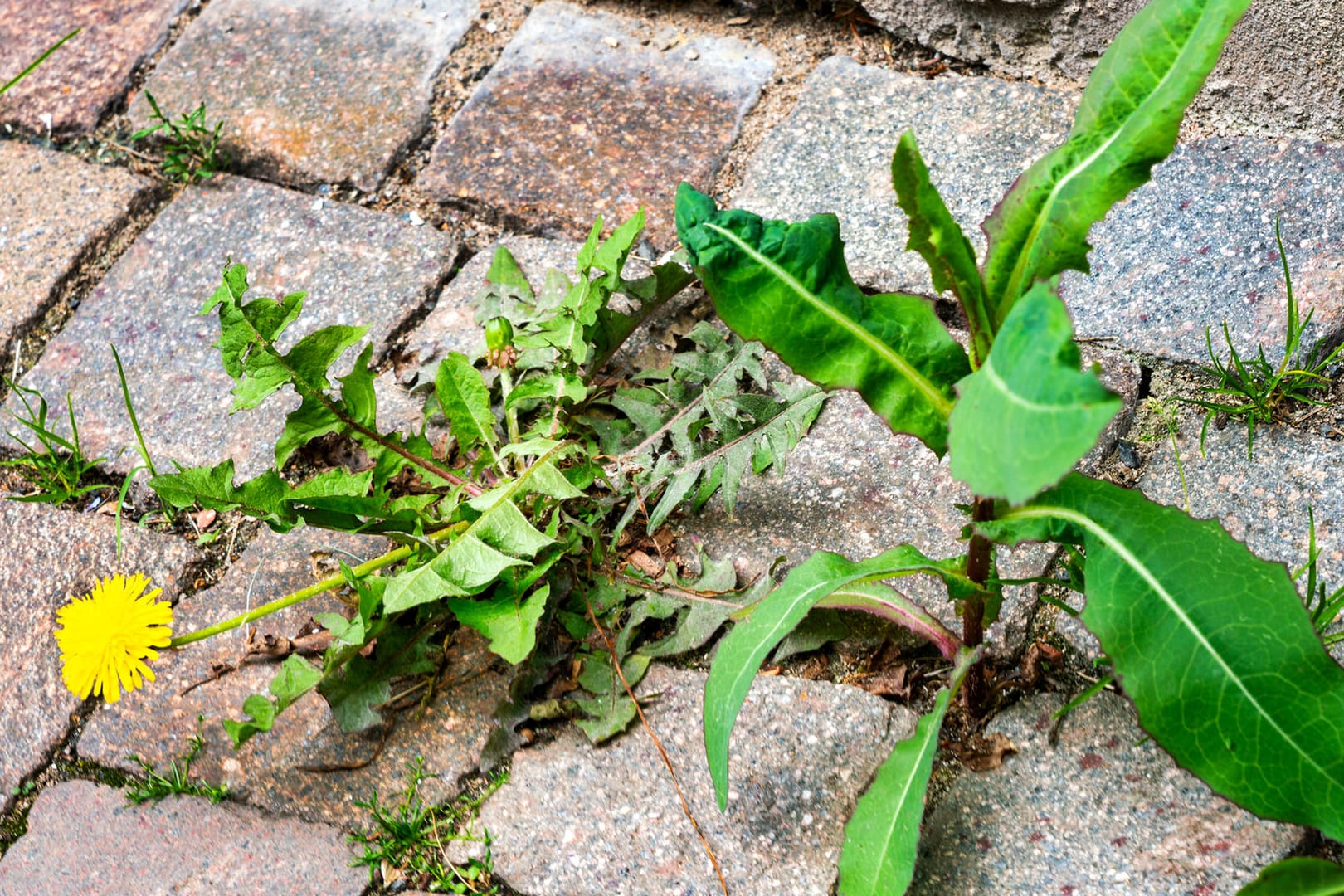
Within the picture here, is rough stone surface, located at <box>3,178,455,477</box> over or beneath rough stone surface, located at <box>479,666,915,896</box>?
over

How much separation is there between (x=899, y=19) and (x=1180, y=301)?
924 millimetres

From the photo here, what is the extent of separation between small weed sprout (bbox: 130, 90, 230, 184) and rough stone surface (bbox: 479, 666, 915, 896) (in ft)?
5.13

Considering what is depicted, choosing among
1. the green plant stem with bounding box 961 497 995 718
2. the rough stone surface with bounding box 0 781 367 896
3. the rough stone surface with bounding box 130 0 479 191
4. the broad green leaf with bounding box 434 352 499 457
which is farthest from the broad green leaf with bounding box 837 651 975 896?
the rough stone surface with bounding box 130 0 479 191

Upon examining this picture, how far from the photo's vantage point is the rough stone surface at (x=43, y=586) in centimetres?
187

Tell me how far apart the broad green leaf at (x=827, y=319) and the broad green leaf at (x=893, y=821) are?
343 millimetres

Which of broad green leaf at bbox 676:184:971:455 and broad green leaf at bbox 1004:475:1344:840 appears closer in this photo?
broad green leaf at bbox 1004:475:1344:840

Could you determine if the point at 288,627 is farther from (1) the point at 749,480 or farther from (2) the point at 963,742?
(2) the point at 963,742

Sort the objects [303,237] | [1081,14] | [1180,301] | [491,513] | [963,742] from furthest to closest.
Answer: [303,237] < [1081,14] < [1180,301] < [491,513] < [963,742]

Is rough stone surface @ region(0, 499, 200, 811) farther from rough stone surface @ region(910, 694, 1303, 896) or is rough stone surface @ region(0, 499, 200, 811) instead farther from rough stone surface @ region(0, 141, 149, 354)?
rough stone surface @ region(910, 694, 1303, 896)

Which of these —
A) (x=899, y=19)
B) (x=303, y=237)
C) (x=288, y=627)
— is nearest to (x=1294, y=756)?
(x=288, y=627)

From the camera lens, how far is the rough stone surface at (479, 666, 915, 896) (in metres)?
1.55

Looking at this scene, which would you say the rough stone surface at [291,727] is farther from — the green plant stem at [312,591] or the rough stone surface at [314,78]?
the rough stone surface at [314,78]

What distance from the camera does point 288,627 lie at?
1.89 metres

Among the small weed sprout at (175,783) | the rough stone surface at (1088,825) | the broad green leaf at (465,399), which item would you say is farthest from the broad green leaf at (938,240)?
the small weed sprout at (175,783)
